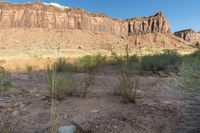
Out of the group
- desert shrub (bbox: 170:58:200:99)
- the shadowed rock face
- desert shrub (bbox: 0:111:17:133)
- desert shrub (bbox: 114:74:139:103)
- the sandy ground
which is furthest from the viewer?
the shadowed rock face

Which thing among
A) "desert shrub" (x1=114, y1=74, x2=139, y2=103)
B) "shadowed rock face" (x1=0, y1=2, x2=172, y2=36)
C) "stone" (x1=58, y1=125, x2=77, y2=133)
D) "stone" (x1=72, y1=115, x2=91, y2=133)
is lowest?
"stone" (x1=58, y1=125, x2=77, y2=133)

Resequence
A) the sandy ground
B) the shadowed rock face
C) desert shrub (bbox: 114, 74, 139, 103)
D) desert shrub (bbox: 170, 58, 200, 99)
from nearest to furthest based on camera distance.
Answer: desert shrub (bbox: 170, 58, 200, 99), the sandy ground, desert shrub (bbox: 114, 74, 139, 103), the shadowed rock face

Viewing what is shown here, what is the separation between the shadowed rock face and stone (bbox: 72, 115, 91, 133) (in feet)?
311

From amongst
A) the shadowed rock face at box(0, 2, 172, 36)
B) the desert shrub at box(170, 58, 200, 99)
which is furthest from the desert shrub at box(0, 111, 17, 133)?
the shadowed rock face at box(0, 2, 172, 36)

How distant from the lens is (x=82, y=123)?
405cm

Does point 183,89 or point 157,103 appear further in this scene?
point 157,103

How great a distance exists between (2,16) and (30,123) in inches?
3916

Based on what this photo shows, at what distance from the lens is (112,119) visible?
4.38 m

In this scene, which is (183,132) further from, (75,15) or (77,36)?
(75,15)

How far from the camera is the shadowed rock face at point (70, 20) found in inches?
3893

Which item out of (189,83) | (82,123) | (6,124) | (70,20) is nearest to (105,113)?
(82,123)

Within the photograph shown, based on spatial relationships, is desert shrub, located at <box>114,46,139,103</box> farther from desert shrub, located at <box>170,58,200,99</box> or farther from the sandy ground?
desert shrub, located at <box>170,58,200,99</box>

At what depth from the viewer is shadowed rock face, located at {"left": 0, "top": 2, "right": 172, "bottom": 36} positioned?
9888 centimetres

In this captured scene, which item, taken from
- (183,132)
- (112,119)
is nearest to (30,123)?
(112,119)
